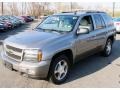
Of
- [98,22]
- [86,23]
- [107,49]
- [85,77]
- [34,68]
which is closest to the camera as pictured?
[34,68]

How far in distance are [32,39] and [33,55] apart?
1.85 feet

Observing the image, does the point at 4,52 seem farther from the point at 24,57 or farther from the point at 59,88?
the point at 59,88

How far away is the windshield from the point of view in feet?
18.9

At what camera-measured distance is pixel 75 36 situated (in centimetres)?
551

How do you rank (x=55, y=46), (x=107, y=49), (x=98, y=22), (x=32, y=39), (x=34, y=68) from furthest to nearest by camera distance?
(x=107, y=49) → (x=98, y=22) → (x=32, y=39) → (x=55, y=46) → (x=34, y=68)

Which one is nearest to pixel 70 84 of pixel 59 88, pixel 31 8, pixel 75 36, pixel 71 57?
pixel 59 88

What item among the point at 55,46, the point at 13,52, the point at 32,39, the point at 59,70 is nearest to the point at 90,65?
the point at 59,70

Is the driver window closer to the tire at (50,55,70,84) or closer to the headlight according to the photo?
the tire at (50,55,70,84)

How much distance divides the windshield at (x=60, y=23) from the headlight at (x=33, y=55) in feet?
4.51

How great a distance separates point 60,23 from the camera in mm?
6016

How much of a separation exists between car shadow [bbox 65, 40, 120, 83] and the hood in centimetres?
130

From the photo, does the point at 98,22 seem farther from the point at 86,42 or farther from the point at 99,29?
the point at 86,42

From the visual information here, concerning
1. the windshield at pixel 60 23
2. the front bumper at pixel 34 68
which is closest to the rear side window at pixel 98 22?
the windshield at pixel 60 23

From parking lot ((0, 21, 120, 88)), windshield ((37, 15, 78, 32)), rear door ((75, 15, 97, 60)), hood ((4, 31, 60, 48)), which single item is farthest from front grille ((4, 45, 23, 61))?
rear door ((75, 15, 97, 60))
